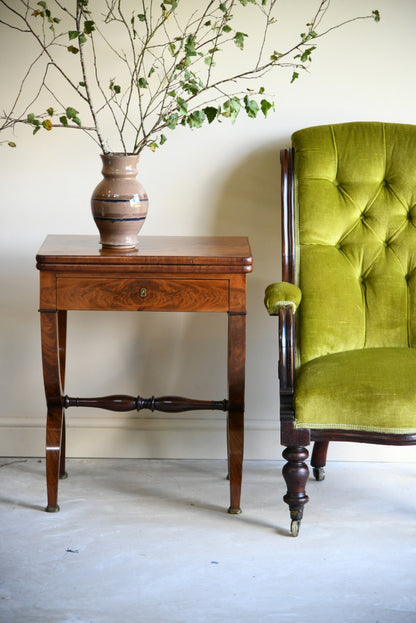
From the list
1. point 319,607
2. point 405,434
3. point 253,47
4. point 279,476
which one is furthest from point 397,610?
point 253,47

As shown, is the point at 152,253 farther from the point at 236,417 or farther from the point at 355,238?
the point at 355,238

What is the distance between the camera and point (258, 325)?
8.91 ft

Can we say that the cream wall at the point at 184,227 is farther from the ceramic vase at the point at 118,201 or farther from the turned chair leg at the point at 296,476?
the turned chair leg at the point at 296,476

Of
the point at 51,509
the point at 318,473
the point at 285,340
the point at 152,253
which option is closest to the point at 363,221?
the point at 285,340

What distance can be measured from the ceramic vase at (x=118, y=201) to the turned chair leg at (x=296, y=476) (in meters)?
0.76

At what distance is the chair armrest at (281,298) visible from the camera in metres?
2.12

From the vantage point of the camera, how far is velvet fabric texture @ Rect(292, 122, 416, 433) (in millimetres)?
2324

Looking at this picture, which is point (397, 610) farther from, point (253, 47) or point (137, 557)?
point (253, 47)

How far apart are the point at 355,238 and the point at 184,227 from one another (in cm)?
59

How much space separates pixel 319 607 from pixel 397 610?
17 centimetres

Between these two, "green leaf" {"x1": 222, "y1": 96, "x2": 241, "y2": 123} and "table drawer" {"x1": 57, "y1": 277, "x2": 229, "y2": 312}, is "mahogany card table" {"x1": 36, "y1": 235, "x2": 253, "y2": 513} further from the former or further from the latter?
"green leaf" {"x1": 222, "y1": 96, "x2": 241, "y2": 123}

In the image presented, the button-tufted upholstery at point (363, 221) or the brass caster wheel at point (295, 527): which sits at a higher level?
the button-tufted upholstery at point (363, 221)

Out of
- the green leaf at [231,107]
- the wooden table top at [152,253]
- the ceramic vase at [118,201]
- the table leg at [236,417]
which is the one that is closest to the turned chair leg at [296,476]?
the table leg at [236,417]

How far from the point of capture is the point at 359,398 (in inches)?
76.7
